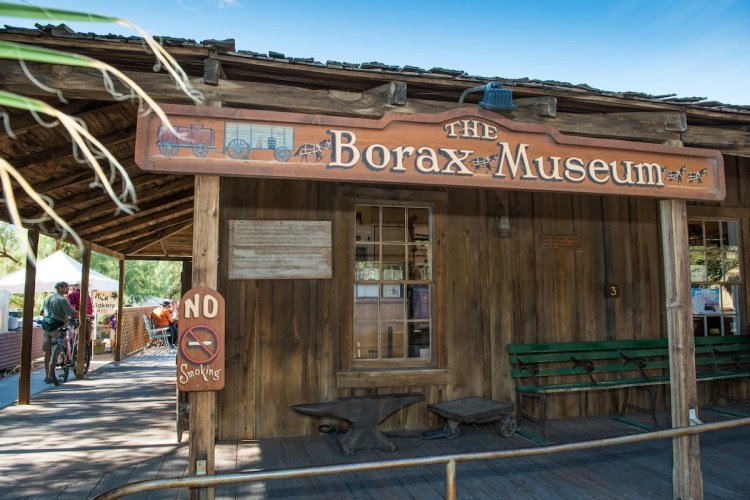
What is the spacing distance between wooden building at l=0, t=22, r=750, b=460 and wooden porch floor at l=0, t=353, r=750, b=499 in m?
0.56

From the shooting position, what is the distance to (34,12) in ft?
2.40

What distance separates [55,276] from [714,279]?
44.0 ft

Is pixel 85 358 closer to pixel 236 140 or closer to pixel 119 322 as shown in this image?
pixel 119 322

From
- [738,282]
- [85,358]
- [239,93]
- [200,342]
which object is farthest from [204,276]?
[85,358]

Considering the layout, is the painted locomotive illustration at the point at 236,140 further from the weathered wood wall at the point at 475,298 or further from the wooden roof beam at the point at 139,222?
the wooden roof beam at the point at 139,222

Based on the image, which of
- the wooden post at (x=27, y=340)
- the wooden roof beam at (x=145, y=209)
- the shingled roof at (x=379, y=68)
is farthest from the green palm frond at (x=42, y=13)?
the wooden post at (x=27, y=340)

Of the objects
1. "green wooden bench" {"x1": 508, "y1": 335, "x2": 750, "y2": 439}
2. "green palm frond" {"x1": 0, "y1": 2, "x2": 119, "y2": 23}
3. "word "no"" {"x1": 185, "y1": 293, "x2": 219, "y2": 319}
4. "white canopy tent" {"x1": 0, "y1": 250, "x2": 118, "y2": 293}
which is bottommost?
"green wooden bench" {"x1": 508, "y1": 335, "x2": 750, "y2": 439}

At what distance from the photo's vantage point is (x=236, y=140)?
3203 mm

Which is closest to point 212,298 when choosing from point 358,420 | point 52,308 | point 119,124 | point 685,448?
point 358,420

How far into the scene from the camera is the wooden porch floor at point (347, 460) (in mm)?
3939

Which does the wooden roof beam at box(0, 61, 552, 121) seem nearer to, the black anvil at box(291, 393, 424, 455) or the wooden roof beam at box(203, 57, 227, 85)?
the wooden roof beam at box(203, 57, 227, 85)

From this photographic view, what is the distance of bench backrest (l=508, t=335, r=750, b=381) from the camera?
19.1ft

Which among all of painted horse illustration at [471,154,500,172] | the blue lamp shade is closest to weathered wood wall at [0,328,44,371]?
painted horse illustration at [471,154,500,172]

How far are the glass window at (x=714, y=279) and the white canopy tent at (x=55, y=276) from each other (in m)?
12.5
